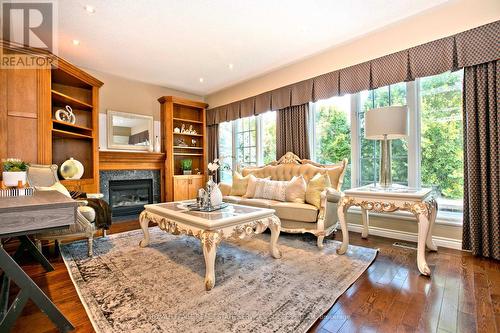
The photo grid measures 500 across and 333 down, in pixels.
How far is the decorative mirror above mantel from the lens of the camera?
456 centimetres

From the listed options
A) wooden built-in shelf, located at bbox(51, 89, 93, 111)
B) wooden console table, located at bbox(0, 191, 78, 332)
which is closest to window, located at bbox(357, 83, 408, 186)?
wooden console table, located at bbox(0, 191, 78, 332)

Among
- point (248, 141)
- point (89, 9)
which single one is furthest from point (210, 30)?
Answer: point (248, 141)

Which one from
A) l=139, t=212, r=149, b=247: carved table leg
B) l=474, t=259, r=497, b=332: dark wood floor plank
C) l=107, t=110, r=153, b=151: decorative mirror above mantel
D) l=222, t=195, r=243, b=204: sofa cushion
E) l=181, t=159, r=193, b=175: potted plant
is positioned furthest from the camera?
l=181, t=159, r=193, b=175: potted plant

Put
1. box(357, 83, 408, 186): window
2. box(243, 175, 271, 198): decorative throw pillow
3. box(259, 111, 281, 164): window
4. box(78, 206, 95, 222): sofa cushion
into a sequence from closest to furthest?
box(78, 206, 95, 222): sofa cushion → box(357, 83, 408, 186): window → box(243, 175, 271, 198): decorative throw pillow → box(259, 111, 281, 164): window

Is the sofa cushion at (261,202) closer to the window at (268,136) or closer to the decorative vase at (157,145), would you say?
the window at (268,136)

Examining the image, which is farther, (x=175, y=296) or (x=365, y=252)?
(x=365, y=252)

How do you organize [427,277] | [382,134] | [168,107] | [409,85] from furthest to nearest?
[168,107], [409,85], [382,134], [427,277]

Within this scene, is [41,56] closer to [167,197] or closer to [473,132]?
[167,197]

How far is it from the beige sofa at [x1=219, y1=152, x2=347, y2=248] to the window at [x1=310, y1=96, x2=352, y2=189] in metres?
0.38

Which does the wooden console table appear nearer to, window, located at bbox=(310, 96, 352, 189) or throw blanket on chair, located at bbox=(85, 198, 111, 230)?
throw blanket on chair, located at bbox=(85, 198, 111, 230)

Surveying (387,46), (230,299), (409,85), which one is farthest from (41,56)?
(409,85)

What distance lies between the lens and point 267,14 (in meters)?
2.76

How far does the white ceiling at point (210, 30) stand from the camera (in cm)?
260

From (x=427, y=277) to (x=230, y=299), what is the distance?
5.44 feet
